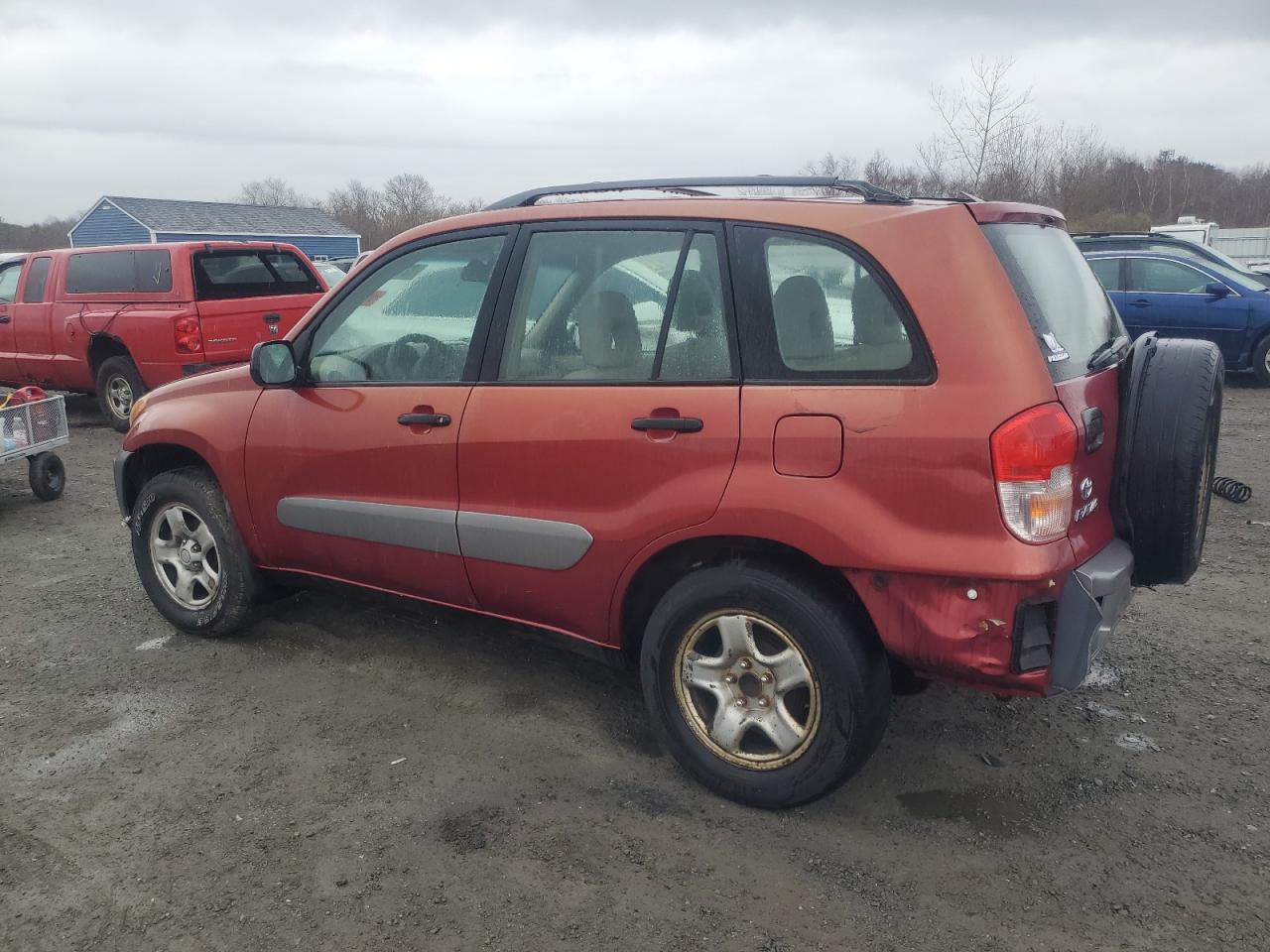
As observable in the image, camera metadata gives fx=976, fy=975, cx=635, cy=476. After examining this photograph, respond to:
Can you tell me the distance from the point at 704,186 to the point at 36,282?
32.8 feet

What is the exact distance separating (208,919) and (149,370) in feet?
26.2

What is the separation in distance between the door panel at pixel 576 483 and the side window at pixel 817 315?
0.19 m

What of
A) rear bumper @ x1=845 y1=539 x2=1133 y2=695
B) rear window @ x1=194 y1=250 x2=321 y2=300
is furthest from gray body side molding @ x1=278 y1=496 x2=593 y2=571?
rear window @ x1=194 y1=250 x2=321 y2=300

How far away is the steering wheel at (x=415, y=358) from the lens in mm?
3572

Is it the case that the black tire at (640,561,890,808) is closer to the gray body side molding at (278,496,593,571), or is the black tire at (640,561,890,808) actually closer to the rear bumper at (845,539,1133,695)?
the rear bumper at (845,539,1133,695)

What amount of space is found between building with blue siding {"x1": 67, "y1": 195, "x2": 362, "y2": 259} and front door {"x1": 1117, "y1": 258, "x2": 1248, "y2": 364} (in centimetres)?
3413

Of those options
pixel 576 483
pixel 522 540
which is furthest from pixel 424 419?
pixel 576 483

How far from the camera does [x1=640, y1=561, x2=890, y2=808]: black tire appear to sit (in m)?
2.79

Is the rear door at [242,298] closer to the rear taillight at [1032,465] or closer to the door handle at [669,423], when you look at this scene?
the door handle at [669,423]

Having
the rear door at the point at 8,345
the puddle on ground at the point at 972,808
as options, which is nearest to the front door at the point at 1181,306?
the puddle on ground at the point at 972,808

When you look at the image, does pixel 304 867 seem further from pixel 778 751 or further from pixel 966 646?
pixel 966 646

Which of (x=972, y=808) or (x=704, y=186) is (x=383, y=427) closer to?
(x=704, y=186)

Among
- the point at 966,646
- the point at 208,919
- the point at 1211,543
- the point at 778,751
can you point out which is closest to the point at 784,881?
the point at 778,751

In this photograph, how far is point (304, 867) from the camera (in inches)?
110
